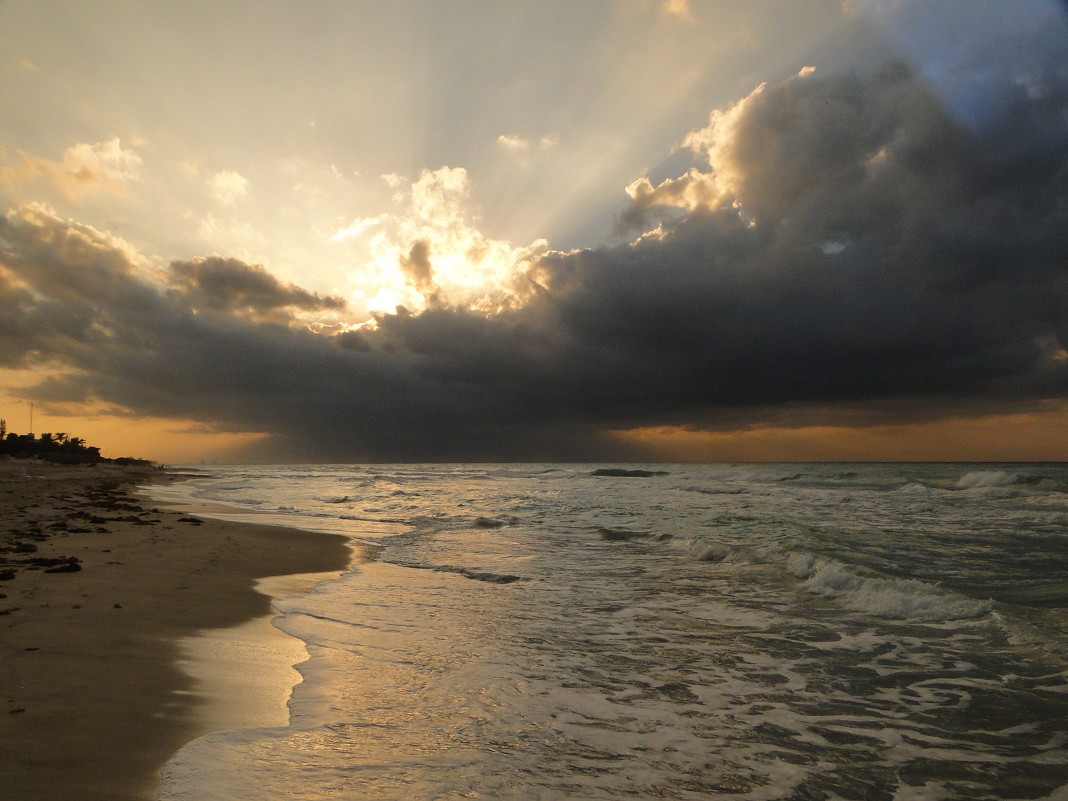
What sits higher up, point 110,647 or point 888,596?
point 110,647

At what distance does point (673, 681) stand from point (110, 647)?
590 cm

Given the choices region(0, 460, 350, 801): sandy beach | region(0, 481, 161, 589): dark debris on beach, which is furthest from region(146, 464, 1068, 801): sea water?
region(0, 481, 161, 589): dark debris on beach

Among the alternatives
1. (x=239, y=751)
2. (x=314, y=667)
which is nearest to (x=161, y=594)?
(x=314, y=667)

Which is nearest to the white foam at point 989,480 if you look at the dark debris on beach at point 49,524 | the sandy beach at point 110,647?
the sandy beach at point 110,647

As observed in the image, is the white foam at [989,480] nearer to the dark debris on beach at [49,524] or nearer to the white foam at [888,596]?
the white foam at [888,596]

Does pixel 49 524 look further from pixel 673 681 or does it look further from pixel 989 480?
pixel 989 480

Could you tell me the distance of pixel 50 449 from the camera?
94.6m

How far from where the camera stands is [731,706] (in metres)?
5.55

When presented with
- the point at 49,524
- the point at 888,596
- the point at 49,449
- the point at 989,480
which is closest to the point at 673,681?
the point at 888,596

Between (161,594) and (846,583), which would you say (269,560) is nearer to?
(161,594)

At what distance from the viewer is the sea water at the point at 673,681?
4109 mm

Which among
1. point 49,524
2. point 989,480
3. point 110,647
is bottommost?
point 989,480

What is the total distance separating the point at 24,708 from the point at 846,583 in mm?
11707

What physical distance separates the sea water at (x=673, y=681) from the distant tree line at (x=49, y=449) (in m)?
101
